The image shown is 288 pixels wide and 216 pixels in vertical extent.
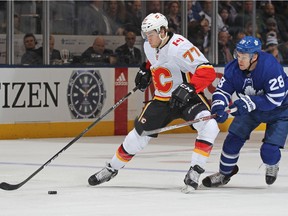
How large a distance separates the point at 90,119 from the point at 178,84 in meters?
6.27

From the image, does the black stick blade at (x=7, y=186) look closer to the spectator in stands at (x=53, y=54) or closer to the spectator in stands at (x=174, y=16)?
the spectator in stands at (x=53, y=54)

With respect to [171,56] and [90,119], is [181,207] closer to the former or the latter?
[171,56]

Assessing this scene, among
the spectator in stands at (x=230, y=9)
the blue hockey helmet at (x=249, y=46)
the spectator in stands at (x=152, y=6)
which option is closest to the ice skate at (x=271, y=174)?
the blue hockey helmet at (x=249, y=46)

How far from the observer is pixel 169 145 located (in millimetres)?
14203

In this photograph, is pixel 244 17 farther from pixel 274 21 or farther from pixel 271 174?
pixel 271 174

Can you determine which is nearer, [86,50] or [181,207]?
[181,207]

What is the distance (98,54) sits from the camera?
52.4 ft

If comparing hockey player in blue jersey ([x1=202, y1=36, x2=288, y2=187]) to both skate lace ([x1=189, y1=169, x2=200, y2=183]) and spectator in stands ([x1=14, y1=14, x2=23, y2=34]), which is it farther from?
spectator in stands ([x1=14, y1=14, x2=23, y2=34])

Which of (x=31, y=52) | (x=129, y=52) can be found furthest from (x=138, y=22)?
(x=31, y=52)

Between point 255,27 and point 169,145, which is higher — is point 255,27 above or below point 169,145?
above

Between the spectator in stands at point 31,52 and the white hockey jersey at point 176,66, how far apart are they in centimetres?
590

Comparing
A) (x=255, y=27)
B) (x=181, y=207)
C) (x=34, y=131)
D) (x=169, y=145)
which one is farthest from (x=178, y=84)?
(x=255, y=27)

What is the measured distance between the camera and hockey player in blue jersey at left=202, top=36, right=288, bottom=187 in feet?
29.3

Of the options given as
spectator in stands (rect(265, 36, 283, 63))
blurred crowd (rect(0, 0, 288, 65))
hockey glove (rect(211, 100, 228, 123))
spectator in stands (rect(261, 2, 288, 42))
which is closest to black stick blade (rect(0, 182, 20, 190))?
hockey glove (rect(211, 100, 228, 123))
